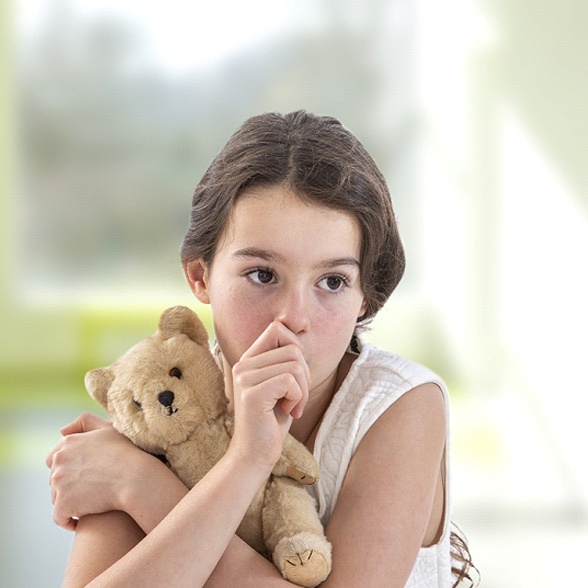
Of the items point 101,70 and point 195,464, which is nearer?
point 195,464

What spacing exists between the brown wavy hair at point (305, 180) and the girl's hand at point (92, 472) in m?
0.23

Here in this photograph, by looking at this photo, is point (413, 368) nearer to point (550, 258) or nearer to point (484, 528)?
point (484, 528)

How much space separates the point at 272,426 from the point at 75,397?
303 cm

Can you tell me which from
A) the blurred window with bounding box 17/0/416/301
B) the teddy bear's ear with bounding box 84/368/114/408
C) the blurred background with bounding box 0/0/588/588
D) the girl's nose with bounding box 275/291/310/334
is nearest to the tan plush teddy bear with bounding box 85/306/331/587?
the teddy bear's ear with bounding box 84/368/114/408

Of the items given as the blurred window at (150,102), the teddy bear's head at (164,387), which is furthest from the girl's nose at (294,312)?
the blurred window at (150,102)

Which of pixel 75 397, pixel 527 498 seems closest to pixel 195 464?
pixel 527 498

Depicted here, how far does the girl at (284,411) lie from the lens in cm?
89

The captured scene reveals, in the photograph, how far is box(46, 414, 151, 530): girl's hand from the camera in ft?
3.18

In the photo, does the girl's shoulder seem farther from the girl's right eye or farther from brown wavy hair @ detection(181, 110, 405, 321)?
the girl's right eye

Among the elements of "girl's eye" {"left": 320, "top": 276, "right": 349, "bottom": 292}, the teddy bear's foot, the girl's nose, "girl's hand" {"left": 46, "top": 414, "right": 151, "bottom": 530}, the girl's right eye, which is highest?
"girl's eye" {"left": 320, "top": 276, "right": 349, "bottom": 292}

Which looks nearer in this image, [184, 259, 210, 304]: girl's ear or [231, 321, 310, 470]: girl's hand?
[231, 321, 310, 470]: girl's hand

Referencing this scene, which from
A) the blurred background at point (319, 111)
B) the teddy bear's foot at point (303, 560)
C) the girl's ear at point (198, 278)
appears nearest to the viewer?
the teddy bear's foot at point (303, 560)

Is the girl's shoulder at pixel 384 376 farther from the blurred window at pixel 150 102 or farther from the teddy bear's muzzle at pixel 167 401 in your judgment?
the blurred window at pixel 150 102

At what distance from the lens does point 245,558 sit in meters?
0.90
